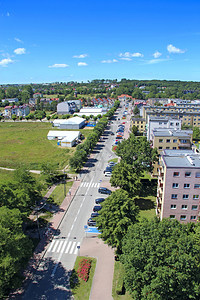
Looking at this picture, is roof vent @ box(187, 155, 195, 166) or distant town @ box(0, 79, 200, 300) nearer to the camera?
distant town @ box(0, 79, 200, 300)

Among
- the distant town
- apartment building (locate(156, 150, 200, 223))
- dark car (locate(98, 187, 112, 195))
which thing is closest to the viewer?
the distant town

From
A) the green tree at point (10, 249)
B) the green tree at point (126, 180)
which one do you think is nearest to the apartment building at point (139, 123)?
the green tree at point (126, 180)

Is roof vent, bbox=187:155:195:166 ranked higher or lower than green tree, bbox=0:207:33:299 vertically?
higher

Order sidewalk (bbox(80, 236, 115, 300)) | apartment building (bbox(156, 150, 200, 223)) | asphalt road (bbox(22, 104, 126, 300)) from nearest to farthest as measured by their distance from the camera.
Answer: sidewalk (bbox(80, 236, 115, 300))
asphalt road (bbox(22, 104, 126, 300))
apartment building (bbox(156, 150, 200, 223))

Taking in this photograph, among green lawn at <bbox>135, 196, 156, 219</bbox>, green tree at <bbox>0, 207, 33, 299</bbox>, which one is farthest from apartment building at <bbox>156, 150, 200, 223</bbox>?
green tree at <bbox>0, 207, 33, 299</bbox>

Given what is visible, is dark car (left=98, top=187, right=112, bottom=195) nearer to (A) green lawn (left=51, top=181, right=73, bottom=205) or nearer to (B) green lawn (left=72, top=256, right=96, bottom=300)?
(A) green lawn (left=51, top=181, right=73, bottom=205)

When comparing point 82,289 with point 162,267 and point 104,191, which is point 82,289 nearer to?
point 162,267

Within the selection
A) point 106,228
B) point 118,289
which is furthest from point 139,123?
point 118,289
